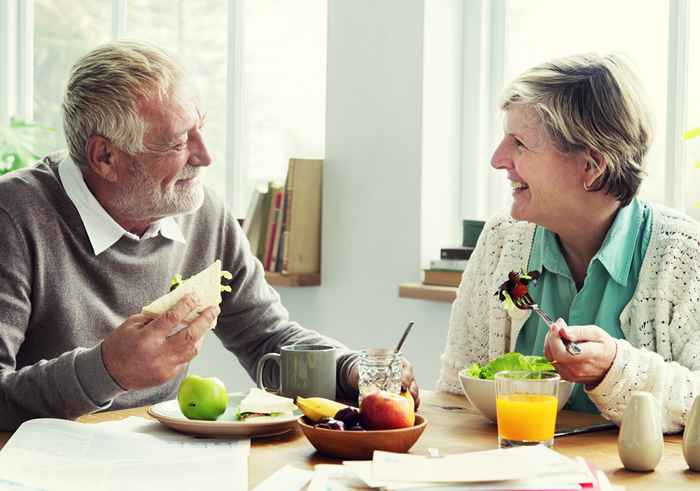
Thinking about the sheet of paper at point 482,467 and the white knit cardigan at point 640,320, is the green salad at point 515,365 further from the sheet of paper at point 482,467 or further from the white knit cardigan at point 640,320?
the sheet of paper at point 482,467

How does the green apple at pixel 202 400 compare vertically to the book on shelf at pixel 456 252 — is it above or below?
below

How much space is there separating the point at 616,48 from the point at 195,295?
6.20 feet

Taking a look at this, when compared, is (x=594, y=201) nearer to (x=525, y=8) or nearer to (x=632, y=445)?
(x=632, y=445)

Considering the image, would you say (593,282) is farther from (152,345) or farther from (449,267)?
(449,267)

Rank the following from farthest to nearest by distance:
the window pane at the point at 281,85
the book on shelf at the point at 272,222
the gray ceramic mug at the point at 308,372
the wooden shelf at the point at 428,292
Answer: the window pane at the point at 281,85 → the book on shelf at the point at 272,222 → the wooden shelf at the point at 428,292 → the gray ceramic mug at the point at 308,372

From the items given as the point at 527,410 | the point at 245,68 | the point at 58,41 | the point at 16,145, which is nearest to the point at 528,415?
the point at 527,410

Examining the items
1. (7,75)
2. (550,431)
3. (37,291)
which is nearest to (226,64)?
(7,75)

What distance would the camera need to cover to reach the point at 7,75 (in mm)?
4910

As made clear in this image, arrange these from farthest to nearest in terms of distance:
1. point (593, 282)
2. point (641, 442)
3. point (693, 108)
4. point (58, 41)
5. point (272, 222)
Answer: point (58, 41)
point (272, 222)
point (693, 108)
point (593, 282)
point (641, 442)

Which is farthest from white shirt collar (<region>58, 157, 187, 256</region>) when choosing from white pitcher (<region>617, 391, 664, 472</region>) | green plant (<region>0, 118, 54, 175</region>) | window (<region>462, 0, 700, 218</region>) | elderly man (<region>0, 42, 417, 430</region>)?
green plant (<region>0, 118, 54, 175</region>)

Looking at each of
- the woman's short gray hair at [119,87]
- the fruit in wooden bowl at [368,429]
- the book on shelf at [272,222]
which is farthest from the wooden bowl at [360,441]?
the book on shelf at [272,222]

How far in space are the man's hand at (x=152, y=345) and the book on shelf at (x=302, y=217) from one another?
1.96 metres

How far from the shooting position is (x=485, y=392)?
165cm

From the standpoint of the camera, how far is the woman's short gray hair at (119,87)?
81.0 inches
